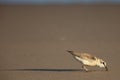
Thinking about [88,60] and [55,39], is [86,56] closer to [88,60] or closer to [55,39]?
[88,60]

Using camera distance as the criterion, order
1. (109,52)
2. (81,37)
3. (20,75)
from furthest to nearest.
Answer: (81,37) → (109,52) → (20,75)

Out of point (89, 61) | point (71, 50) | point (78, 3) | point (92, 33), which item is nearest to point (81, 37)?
point (92, 33)

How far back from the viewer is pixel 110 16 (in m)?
2.16

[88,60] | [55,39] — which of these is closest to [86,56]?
[88,60]

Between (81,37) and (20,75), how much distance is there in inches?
20.2

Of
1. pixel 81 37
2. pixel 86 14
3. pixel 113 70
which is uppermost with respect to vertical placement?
pixel 86 14

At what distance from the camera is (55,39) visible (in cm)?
175

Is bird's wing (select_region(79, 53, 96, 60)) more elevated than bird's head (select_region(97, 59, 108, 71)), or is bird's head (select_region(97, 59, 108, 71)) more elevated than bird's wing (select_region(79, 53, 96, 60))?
bird's wing (select_region(79, 53, 96, 60))

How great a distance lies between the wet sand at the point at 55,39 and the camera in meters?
1.37

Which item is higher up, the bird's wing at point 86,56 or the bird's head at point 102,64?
the bird's wing at point 86,56

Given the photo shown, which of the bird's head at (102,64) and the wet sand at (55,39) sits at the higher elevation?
the wet sand at (55,39)

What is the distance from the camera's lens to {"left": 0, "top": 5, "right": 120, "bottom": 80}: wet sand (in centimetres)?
137

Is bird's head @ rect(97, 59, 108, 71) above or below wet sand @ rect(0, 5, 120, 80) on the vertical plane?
below

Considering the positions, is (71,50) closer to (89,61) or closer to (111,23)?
(89,61)
